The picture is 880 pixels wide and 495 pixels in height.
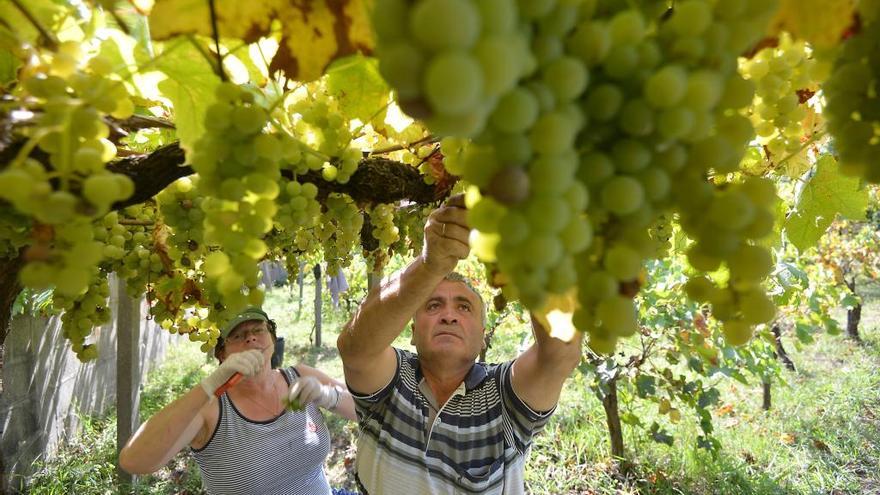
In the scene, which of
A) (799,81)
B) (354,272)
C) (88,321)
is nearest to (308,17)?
(799,81)

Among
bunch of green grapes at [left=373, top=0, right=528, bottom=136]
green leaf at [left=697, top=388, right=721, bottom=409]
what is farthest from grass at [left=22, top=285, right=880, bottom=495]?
bunch of green grapes at [left=373, top=0, right=528, bottom=136]

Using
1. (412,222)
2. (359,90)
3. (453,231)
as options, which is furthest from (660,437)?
(359,90)

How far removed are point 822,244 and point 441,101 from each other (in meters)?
9.62

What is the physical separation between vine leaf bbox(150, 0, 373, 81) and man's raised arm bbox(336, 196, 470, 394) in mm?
473

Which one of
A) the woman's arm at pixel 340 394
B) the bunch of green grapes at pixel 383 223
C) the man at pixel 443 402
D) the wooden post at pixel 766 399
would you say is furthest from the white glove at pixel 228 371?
the wooden post at pixel 766 399

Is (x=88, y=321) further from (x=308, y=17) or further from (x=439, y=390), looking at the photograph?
(x=439, y=390)

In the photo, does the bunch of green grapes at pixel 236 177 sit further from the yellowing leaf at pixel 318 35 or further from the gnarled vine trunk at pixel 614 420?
the gnarled vine trunk at pixel 614 420

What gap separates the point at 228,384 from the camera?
2.49m

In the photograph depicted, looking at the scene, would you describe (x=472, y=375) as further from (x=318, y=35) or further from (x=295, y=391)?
(x=318, y=35)

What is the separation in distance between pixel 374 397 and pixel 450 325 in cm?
47

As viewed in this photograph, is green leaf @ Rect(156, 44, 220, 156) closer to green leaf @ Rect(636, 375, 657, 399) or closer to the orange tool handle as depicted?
the orange tool handle

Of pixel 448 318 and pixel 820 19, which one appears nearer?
pixel 820 19

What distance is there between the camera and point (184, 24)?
1.75 feet

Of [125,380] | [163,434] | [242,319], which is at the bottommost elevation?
[163,434]
